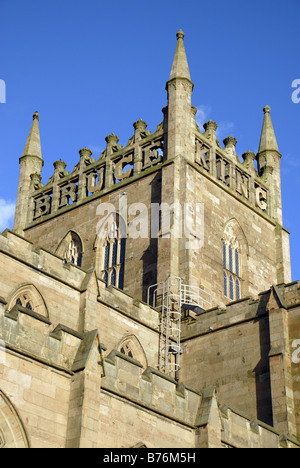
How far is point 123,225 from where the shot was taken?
122 feet

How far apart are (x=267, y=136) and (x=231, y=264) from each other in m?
10.2

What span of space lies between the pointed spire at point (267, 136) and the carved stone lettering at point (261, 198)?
311 cm

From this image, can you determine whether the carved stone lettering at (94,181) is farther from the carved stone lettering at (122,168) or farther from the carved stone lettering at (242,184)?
the carved stone lettering at (242,184)

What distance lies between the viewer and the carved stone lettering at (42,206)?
4200 centimetres

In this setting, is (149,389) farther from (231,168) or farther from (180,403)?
(231,168)

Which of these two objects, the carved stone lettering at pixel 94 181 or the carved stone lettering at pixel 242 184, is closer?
the carved stone lettering at pixel 94 181

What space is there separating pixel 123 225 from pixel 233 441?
57.7 ft

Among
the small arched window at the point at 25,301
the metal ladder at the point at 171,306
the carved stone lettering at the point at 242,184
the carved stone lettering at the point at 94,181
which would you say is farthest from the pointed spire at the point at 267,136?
the small arched window at the point at 25,301

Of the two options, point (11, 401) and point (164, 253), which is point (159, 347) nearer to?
point (164, 253)

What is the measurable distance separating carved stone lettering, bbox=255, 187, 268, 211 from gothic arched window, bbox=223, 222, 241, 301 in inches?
131

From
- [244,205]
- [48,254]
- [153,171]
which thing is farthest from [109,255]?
[48,254]

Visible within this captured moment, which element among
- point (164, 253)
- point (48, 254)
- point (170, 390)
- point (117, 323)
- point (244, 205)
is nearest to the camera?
point (170, 390)

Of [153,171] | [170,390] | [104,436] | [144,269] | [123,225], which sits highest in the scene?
[153,171]

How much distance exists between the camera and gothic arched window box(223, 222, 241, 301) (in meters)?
36.7
